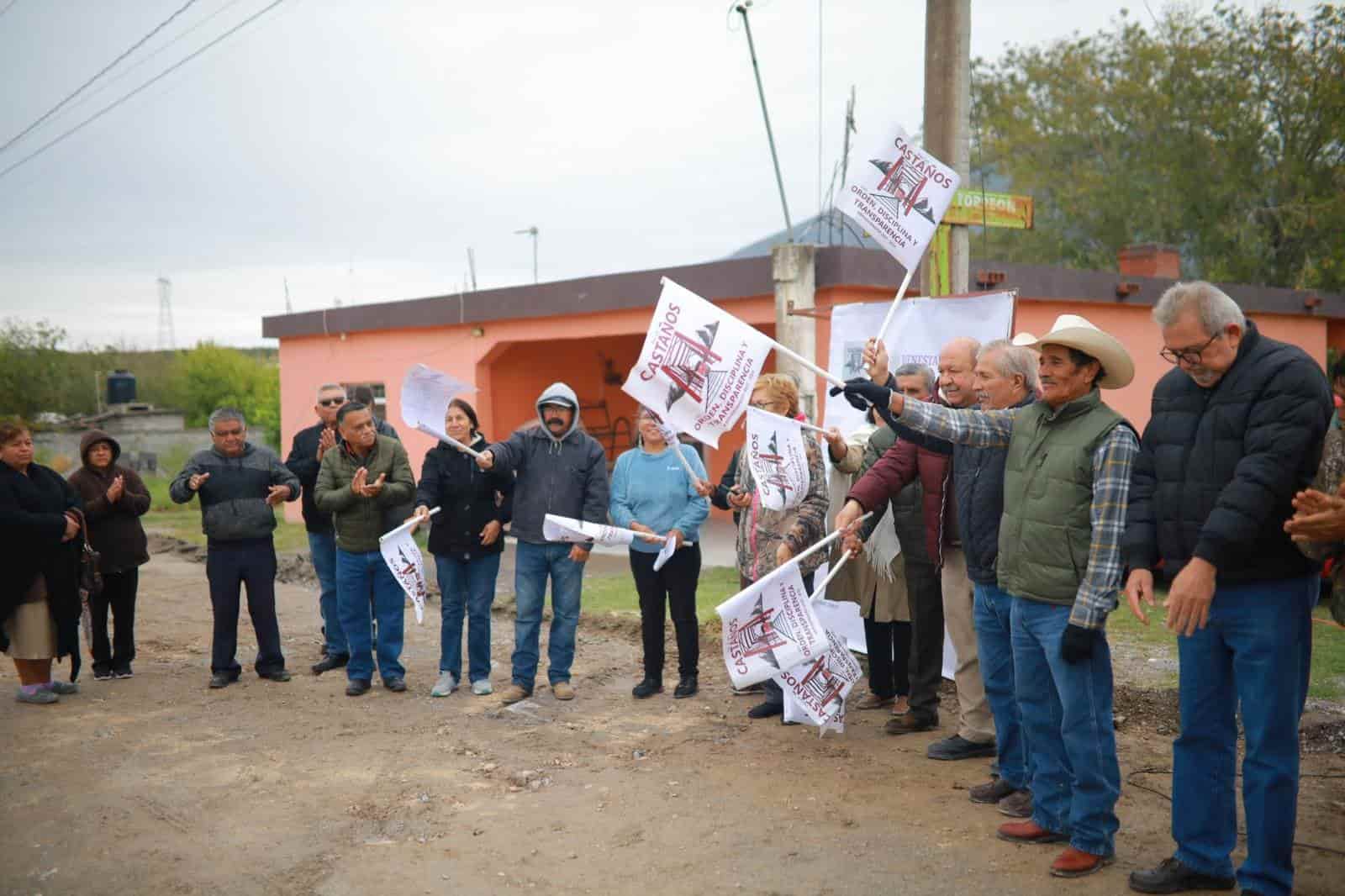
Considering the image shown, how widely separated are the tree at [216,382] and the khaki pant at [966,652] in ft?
122

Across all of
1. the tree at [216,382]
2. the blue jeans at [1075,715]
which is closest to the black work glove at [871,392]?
the blue jeans at [1075,715]

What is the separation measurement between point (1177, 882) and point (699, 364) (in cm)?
314

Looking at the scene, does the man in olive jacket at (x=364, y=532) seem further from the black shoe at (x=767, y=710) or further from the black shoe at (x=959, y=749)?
the black shoe at (x=959, y=749)

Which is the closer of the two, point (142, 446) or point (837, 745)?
point (837, 745)

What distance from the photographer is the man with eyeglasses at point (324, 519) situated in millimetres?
7918

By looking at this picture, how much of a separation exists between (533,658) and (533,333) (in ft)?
32.6

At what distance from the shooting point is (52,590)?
7.11 m

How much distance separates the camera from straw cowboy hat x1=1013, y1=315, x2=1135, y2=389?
408 centimetres

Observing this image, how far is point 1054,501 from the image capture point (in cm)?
418

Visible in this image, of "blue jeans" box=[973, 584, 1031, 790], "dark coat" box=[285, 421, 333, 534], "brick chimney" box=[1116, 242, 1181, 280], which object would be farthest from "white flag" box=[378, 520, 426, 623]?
"brick chimney" box=[1116, 242, 1181, 280]

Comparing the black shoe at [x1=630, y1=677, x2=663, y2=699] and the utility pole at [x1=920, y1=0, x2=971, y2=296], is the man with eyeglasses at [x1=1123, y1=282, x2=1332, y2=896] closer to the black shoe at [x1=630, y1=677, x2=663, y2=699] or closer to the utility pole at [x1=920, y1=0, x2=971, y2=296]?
the utility pole at [x1=920, y1=0, x2=971, y2=296]

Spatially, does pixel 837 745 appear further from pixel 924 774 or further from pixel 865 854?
pixel 865 854

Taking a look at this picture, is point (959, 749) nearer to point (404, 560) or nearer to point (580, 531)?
point (580, 531)

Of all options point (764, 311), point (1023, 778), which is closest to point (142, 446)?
point (764, 311)
